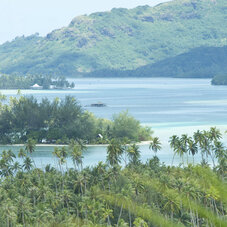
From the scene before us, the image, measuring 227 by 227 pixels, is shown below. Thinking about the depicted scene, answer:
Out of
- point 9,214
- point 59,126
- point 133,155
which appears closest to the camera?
point 9,214

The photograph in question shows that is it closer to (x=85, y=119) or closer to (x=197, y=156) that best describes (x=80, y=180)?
(x=197, y=156)

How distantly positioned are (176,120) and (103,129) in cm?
5394

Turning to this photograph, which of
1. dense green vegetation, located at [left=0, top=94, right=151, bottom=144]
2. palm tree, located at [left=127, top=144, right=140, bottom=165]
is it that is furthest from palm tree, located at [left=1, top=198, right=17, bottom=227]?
dense green vegetation, located at [left=0, top=94, right=151, bottom=144]

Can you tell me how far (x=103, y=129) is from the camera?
149 meters

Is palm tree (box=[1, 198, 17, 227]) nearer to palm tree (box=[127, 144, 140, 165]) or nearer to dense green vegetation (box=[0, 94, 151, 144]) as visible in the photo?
palm tree (box=[127, 144, 140, 165])

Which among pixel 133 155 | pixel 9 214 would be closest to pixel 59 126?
pixel 133 155

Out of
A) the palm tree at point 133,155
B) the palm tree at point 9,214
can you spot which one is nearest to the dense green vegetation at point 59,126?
the palm tree at point 133,155

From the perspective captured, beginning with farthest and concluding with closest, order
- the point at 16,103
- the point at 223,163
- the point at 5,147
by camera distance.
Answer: the point at 16,103 < the point at 5,147 < the point at 223,163

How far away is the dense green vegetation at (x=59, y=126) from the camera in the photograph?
144 meters

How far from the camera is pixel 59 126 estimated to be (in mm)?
151875

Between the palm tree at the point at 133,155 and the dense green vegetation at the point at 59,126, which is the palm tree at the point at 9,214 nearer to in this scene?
the palm tree at the point at 133,155

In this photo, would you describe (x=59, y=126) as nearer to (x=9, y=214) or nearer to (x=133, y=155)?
(x=133, y=155)

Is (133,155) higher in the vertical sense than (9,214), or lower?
higher

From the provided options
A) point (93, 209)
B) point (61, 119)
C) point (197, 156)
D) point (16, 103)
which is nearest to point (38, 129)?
point (61, 119)
